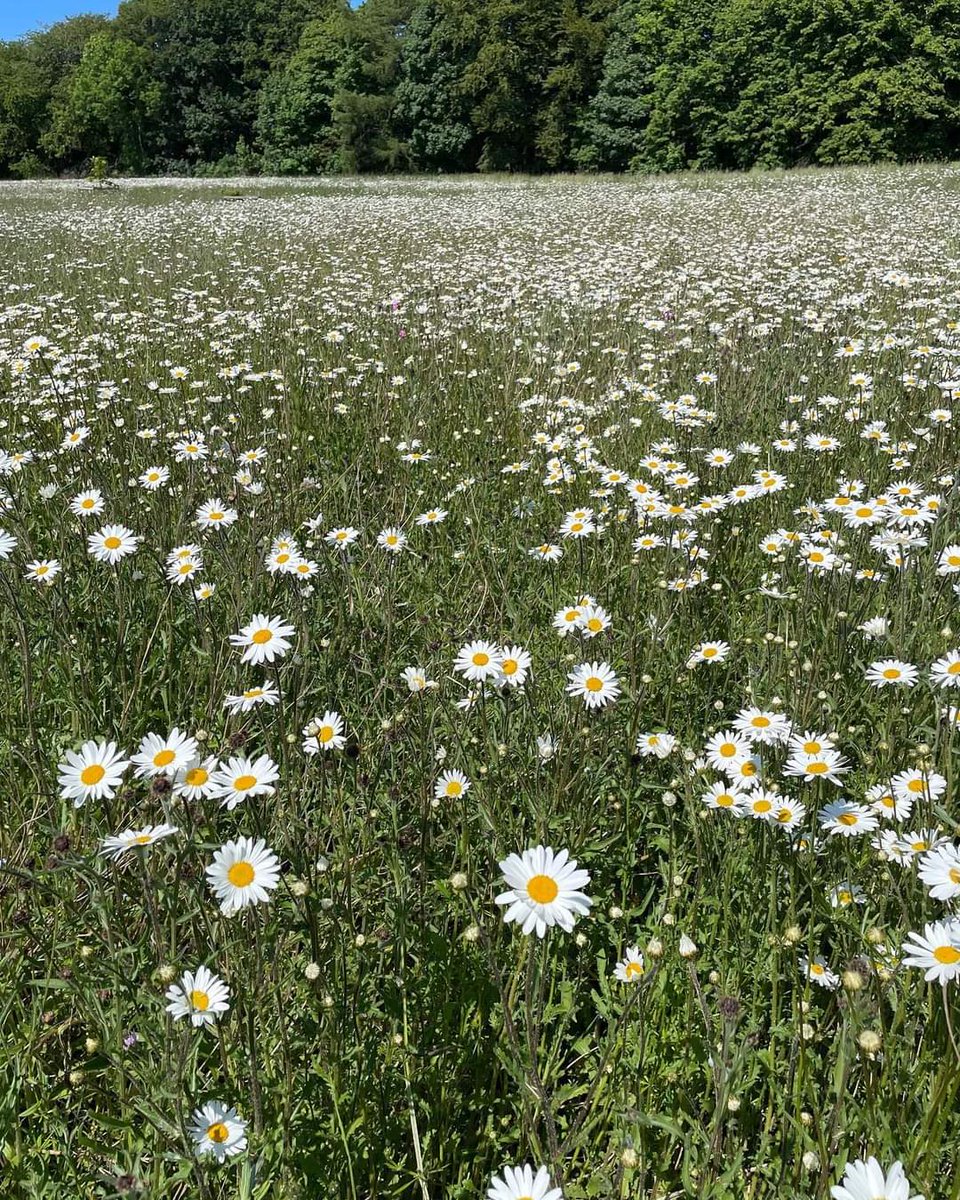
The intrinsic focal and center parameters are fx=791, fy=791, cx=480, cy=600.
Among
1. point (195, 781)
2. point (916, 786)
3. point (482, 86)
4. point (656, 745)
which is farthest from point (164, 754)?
point (482, 86)

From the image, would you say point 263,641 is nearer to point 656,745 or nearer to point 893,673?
point 656,745

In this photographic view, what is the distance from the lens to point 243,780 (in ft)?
4.49

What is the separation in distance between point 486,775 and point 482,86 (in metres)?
48.5

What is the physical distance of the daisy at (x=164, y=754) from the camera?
1393mm

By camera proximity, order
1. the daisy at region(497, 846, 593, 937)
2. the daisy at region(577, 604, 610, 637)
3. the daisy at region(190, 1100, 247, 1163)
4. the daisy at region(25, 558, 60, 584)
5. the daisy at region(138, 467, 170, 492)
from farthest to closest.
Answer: the daisy at region(138, 467, 170, 492) < the daisy at region(25, 558, 60, 584) < the daisy at region(577, 604, 610, 637) < the daisy at region(190, 1100, 247, 1163) < the daisy at region(497, 846, 593, 937)

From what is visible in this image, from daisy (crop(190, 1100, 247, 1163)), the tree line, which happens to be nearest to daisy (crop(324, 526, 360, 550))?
daisy (crop(190, 1100, 247, 1163))

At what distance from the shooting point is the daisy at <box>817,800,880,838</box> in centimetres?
148

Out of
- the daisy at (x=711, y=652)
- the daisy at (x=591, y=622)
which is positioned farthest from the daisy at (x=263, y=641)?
the daisy at (x=711, y=652)

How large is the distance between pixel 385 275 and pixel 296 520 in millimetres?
5358

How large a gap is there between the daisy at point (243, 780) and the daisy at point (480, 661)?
25.2 inches

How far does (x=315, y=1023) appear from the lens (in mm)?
1429

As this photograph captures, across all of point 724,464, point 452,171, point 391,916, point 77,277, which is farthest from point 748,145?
point 391,916

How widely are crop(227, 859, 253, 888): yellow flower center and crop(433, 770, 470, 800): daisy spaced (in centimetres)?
62

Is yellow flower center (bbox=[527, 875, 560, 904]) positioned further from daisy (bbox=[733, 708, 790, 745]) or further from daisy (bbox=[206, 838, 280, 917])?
daisy (bbox=[733, 708, 790, 745])
